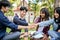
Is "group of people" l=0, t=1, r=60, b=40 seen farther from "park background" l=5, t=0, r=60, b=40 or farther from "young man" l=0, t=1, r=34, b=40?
"park background" l=5, t=0, r=60, b=40

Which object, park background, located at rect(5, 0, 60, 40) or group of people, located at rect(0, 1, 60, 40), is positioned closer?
group of people, located at rect(0, 1, 60, 40)

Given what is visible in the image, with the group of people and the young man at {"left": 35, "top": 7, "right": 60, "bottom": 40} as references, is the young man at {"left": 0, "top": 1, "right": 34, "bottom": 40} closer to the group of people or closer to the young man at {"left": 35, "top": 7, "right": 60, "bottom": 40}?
the group of people

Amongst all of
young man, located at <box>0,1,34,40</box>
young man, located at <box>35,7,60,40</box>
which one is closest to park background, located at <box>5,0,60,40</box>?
young man, located at <box>35,7,60,40</box>

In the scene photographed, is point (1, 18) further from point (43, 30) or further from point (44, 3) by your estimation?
point (44, 3)

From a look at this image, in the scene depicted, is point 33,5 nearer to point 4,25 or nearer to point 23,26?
point 23,26

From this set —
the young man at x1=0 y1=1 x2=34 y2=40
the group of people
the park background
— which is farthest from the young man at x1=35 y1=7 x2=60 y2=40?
the park background

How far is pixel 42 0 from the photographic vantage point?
10.3 m

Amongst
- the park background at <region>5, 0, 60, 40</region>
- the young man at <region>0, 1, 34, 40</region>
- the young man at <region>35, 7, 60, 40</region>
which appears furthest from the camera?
the park background at <region>5, 0, 60, 40</region>

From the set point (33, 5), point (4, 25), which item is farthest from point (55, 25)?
point (33, 5)

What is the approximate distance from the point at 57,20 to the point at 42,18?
0.64 meters

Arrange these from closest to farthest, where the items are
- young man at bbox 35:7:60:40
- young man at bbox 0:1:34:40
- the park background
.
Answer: young man at bbox 0:1:34:40, young man at bbox 35:7:60:40, the park background

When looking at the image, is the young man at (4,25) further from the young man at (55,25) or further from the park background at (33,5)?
the park background at (33,5)

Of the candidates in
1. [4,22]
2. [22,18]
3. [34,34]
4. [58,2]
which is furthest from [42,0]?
[4,22]

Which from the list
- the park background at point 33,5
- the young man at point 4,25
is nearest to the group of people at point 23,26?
the young man at point 4,25
